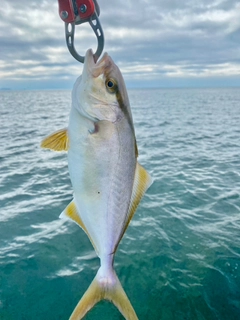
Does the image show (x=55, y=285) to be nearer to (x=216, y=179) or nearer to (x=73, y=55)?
(x=73, y=55)

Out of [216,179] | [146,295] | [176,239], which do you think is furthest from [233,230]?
[216,179]

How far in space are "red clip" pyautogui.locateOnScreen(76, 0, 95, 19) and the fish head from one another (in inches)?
17.2

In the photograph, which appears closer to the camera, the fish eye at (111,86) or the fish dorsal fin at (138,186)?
the fish eye at (111,86)

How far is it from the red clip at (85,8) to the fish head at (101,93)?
0.44 m

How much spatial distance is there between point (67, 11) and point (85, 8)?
0.19 metres

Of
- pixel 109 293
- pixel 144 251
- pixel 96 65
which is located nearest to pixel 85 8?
pixel 96 65

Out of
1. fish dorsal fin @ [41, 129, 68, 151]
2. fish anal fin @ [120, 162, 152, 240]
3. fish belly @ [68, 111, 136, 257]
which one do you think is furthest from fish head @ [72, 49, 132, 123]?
fish anal fin @ [120, 162, 152, 240]

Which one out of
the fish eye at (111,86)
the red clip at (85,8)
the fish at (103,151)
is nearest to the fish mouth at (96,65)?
the fish at (103,151)

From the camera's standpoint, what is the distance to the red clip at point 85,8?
10.3 ft

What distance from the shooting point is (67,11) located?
3.19m

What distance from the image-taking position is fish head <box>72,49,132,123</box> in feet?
9.79

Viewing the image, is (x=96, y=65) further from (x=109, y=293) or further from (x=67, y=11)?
(x=109, y=293)

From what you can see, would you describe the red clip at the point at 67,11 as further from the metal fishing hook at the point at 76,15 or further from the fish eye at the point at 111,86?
the fish eye at the point at 111,86

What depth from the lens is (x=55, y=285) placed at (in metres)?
7.20
